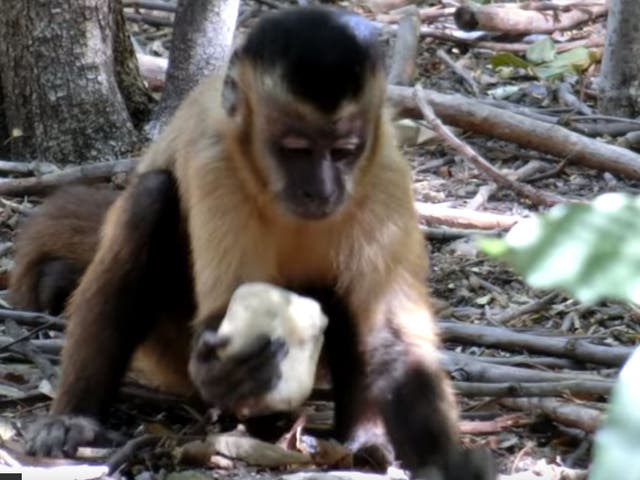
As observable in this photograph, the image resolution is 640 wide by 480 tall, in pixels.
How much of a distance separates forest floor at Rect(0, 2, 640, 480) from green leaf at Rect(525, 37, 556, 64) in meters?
0.91

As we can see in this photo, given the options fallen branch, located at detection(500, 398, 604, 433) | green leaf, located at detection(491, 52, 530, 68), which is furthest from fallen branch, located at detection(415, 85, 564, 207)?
fallen branch, located at detection(500, 398, 604, 433)

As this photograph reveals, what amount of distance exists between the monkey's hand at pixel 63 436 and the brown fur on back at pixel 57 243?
1.24m

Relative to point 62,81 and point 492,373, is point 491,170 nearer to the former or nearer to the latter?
point 492,373

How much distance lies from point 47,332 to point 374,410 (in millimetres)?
1858

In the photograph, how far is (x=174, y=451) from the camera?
160 inches

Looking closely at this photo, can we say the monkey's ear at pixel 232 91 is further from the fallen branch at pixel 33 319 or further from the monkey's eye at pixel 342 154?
the fallen branch at pixel 33 319

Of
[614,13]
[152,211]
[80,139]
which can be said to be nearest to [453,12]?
[614,13]

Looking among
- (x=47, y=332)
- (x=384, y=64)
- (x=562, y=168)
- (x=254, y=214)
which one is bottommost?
(x=47, y=332)

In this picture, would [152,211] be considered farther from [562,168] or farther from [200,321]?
[562,168]

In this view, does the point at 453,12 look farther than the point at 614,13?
Yes

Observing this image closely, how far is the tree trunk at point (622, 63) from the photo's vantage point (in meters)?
7.41

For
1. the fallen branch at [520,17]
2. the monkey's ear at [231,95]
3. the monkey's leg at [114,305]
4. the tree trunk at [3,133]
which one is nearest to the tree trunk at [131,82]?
the tree trunk at [3,133]

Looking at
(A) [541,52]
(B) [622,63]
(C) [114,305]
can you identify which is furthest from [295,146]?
(A) [541,52]

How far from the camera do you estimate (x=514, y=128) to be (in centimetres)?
703
